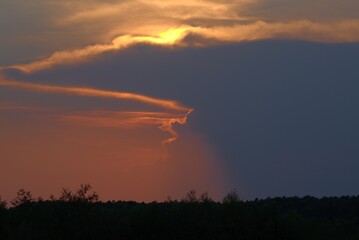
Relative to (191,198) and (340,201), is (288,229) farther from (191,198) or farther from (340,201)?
(340,201)

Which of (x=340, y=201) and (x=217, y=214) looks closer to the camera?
(x=217, y=214)

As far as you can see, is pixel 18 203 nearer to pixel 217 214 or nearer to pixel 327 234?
pixel 217 214

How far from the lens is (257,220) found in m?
47.8

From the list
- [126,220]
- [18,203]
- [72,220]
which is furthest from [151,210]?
[18,203]

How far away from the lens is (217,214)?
48438 mm

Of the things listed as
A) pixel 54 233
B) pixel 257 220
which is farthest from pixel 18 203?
pixel 257 220

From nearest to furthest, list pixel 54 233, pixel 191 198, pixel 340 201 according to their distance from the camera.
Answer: pixel 54 233
pixel 191 198
pixel 340 201

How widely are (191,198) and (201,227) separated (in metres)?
3.60

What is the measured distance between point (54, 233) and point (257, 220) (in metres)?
12.3

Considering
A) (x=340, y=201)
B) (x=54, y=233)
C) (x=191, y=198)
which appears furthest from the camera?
(x=340, y=201)

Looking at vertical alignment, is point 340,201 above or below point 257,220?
above

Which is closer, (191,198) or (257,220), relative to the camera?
(257,220)

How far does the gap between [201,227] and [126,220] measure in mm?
4661

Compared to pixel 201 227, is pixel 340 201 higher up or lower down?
higher up
